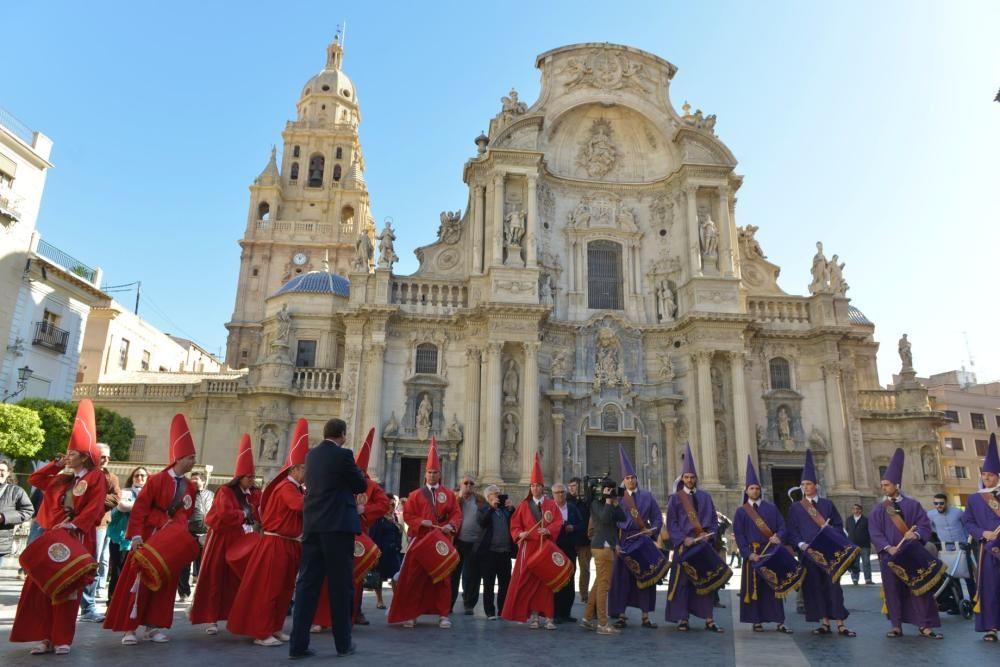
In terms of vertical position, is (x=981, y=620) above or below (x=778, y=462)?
below

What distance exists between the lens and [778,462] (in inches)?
1032

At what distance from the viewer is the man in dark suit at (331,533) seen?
645 cm

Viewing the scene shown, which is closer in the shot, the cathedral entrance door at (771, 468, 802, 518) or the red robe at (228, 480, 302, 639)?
the red robe at (228, 480, 302, 639)

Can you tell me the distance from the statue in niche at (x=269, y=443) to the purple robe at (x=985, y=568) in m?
22.5

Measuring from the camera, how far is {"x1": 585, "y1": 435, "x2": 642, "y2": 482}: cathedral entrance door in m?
25.9

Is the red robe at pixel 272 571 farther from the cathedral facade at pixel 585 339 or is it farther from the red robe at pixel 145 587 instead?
the cathedral facade at pixel 585 339

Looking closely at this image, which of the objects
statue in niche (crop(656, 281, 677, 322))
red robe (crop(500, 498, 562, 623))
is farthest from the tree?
statue in niche (crop(656, 281, 677, 322))

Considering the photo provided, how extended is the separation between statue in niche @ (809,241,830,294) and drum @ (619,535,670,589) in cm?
2203

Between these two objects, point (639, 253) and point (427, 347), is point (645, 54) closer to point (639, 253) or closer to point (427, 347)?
point (639, 253)

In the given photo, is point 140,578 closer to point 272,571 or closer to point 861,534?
point 272,571

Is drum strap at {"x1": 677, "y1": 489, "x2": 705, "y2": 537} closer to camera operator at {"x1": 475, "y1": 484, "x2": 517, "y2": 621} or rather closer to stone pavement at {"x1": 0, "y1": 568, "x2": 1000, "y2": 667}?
stone pavement at {"x1": 0, "y1": 568, "x2": 1000, "y2": 667}

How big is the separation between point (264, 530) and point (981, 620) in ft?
26.8

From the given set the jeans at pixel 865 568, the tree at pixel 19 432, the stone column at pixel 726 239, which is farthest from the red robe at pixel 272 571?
the stone column at pixel 726 239

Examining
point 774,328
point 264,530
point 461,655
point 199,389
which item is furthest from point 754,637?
point 199,389
